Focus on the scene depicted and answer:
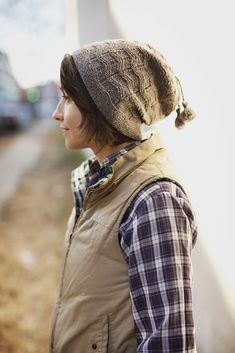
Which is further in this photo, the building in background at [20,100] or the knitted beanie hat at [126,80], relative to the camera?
the building in background at [20,100]

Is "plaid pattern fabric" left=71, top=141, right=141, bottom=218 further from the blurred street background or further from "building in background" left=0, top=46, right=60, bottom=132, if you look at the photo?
"building in background" left=0, top=46, right=60, bottom=132

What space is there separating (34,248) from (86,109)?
128 centimetres

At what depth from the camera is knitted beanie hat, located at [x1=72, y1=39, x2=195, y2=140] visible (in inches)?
30.4

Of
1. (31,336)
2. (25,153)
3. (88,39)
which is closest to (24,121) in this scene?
(25,153)

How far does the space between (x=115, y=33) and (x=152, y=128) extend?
541 millimetres

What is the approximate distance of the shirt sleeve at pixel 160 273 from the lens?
713mm

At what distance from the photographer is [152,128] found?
85 cm

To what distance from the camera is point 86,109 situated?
83 centimetres

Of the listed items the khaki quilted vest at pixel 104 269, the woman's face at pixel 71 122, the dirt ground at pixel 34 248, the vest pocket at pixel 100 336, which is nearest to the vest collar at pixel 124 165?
the khaki quilted vest at pixel 104 269

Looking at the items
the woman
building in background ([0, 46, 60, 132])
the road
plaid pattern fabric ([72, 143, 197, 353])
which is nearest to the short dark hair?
the woman

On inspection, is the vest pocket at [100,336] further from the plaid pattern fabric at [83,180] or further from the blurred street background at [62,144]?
the blurred street background at [62,144]

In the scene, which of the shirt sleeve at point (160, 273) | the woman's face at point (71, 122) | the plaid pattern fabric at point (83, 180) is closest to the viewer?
the shirt sleeve at point (160, 273)

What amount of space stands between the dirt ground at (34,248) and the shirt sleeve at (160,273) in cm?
119

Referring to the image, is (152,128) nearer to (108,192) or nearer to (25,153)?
(108,192)
